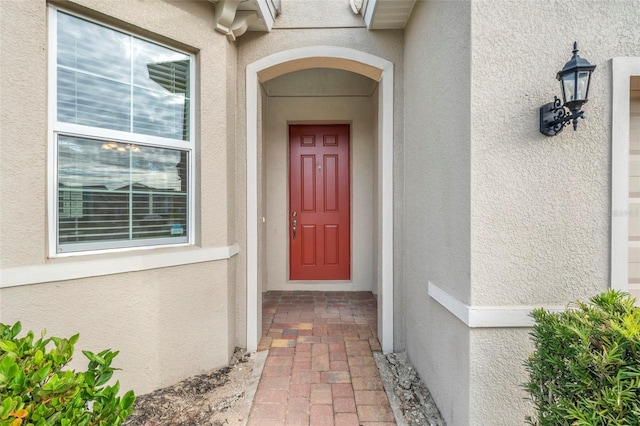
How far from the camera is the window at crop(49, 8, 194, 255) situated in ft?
6.10

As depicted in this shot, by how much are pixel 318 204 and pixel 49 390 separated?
360 centimetres

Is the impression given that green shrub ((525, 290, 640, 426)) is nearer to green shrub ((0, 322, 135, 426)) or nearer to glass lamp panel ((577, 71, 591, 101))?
glass lamp panel ((577, 71, 591, 101))

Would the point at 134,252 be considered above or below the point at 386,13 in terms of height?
below

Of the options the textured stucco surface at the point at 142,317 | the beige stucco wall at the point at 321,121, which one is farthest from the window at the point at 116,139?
the beige stucco wall at the point at 321,121

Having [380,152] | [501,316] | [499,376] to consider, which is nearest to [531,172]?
[501,316]

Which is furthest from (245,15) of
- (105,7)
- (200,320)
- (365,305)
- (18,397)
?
(365,305)

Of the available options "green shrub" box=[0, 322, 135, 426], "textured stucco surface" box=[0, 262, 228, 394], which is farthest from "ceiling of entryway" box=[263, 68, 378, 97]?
"green shrub" box=[0, 322, 135, 426]

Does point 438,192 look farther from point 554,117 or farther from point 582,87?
point 582,87

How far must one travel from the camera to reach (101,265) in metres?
1.91

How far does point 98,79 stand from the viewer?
198 cm

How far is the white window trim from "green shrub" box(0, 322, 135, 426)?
2374 millimetres

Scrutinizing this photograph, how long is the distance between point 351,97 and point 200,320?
11.1 ft

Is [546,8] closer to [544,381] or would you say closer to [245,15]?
[544,381]

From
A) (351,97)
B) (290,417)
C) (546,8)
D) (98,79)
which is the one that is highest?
(351,97)
